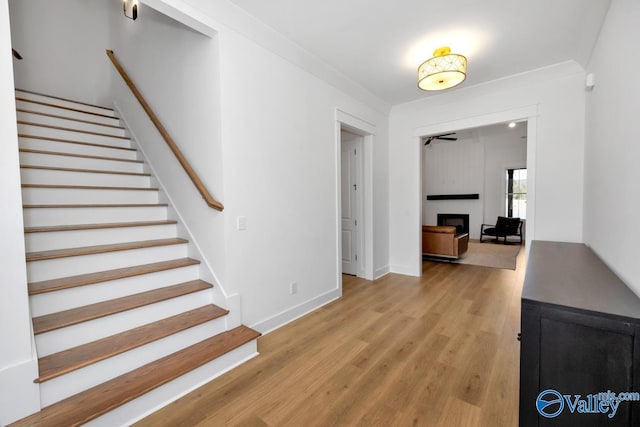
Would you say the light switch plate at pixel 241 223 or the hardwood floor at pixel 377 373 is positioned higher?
the light switch plate at pixel 241 223

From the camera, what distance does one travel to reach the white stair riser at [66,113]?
3.34m

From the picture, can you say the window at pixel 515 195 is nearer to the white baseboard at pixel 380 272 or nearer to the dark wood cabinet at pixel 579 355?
the white baseboard at pixel 380 272

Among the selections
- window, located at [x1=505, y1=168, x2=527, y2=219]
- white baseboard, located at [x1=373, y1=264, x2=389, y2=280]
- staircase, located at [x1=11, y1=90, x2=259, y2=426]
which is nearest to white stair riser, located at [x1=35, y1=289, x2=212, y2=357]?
staircase, located at [x1=11, y1=90, x2=259, y2=426]

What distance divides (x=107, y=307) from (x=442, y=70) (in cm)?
338

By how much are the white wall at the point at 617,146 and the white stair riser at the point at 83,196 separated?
3969mm

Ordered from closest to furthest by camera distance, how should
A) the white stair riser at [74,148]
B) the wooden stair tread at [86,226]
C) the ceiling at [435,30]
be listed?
Answer: the wooden stair tread at [86,226]
the ceiling at [435,30]
the white stair riser at [74,148]

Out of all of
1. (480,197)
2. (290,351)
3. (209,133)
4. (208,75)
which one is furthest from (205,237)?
(480,197)

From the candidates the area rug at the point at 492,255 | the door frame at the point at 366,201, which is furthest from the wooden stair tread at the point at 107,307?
the area rug at the point at 492,255

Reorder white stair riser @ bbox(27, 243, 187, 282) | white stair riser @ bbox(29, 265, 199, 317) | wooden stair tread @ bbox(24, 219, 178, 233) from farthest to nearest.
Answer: wooden stair tread @ bbox(24, 219, 178, 233)
white stair riser @ bbox(27, 243, 187, 282)
white stair riser @ bbox(29, 265, 199, 317)

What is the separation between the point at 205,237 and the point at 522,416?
2426 mm

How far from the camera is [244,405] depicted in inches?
67.3

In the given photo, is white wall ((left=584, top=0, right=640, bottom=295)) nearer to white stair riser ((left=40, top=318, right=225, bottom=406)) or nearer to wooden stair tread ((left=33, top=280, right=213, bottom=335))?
white stair riser ((left=40, top=318, right=225, bottom=406))

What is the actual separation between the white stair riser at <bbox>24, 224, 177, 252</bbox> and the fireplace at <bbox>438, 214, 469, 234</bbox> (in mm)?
8138

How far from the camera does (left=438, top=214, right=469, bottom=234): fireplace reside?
28.0ft
